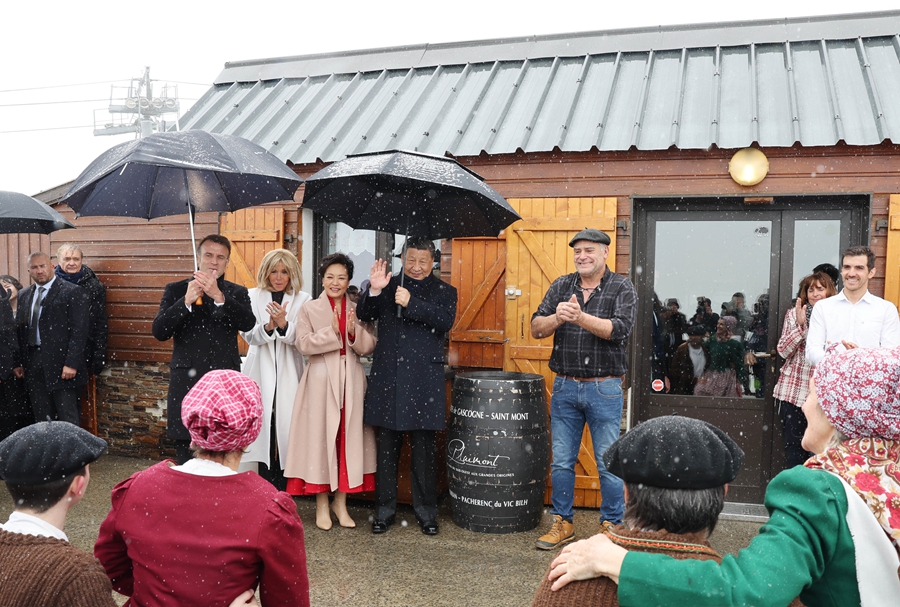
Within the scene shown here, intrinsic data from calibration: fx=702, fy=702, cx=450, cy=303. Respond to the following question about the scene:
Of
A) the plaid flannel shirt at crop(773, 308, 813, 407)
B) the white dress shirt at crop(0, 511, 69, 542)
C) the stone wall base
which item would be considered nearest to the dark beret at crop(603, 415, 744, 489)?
the white dress shirt at crop(0, 511, 69, 542)

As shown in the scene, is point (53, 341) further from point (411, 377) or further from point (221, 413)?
point (221, 413)

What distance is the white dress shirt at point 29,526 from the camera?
167 cm

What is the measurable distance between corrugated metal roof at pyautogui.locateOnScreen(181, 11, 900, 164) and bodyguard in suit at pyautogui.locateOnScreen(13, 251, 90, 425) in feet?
6.43

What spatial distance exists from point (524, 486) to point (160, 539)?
9.56 feet

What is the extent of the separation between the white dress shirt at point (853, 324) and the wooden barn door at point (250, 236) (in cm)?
399

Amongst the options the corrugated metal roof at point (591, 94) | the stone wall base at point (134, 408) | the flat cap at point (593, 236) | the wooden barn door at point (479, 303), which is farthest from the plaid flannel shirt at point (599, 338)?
the stone wall base at point (134, 408)

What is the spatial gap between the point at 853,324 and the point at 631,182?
1.69 m

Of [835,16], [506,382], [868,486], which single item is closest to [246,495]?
[868,486]

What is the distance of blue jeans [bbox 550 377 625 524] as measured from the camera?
4.11m

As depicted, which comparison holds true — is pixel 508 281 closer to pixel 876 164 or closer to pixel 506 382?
pixel 506 382

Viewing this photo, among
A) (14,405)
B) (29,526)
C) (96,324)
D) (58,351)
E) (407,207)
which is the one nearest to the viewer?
(29,526)

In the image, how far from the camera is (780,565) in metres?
1.33

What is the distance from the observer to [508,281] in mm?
5086

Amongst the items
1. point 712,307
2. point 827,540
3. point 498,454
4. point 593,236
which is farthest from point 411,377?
point 827,540
